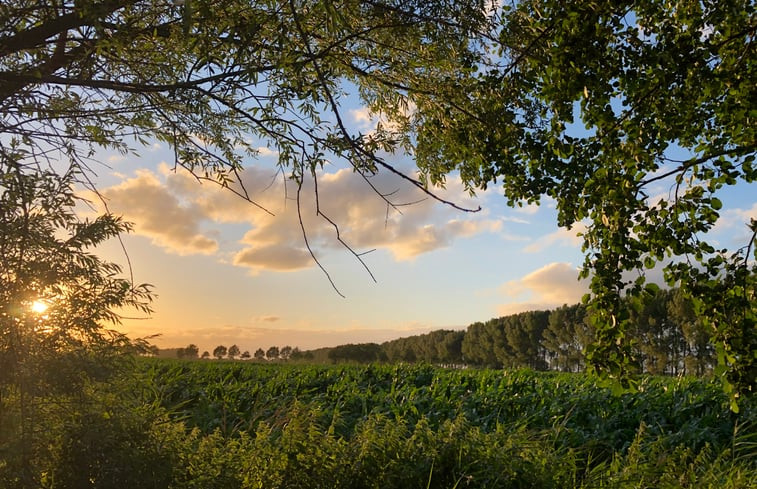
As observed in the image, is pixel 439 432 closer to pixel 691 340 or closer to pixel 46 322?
pixel 46 322

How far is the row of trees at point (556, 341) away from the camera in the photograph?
3592cm

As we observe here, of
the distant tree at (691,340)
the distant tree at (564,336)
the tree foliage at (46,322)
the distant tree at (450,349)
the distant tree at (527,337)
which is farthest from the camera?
the distant tree at (450,349)

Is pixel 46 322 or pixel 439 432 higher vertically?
pixel 46 322

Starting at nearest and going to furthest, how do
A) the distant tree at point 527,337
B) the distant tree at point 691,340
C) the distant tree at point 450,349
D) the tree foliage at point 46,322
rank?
the tree foliage at point 46,322
the distant tree at point 691,340
the distant tree at point 527,337
the distant tree at point 450,349

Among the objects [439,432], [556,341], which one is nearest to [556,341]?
[556,341]

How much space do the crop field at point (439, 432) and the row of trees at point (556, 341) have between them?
57.0 feet

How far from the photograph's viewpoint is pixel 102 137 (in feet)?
16.8

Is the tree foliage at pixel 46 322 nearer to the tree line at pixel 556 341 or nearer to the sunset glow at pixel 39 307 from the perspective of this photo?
the sunset glow at pixel 39 307

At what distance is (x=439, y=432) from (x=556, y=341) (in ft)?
137

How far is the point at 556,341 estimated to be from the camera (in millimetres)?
43969

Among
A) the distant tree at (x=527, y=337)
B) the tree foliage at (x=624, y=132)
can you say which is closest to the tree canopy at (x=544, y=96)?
the tree foliage at (x=624, y=132)

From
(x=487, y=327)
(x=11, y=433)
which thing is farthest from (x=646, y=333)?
(x=11, y=433)

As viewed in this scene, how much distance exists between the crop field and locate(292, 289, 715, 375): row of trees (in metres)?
17.4

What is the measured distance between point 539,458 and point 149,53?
4574 millimetres
